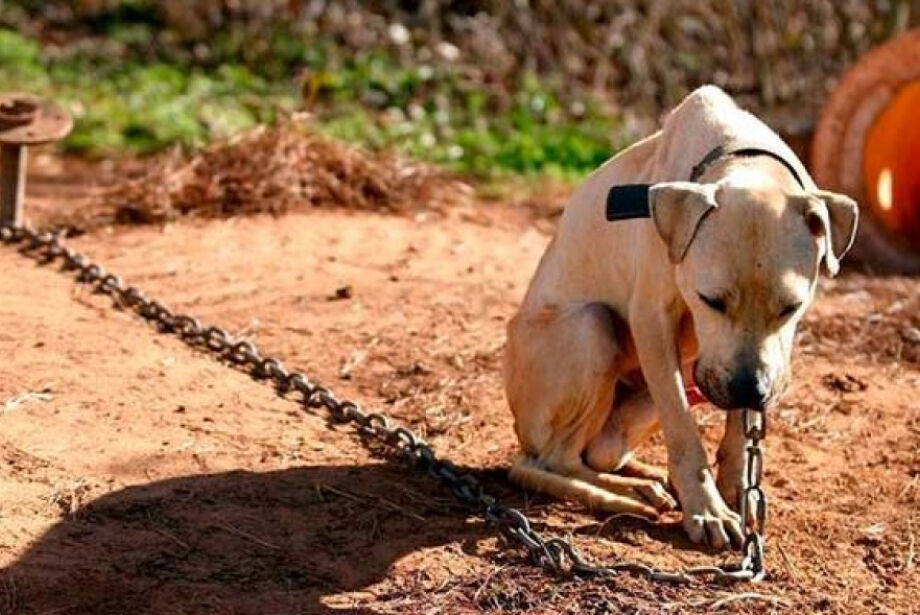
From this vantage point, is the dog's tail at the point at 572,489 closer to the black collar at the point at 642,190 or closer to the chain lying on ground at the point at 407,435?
the chain lying on ground at the point at 407,435

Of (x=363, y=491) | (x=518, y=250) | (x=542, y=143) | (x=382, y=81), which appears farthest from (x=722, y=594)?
(x=382, y=81)

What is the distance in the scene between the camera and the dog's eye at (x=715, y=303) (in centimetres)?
571

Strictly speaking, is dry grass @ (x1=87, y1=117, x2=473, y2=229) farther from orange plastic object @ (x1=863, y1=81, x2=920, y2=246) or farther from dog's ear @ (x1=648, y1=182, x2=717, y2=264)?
dog's ear @ (x1=648, y1=182, x2=717, y2=264)

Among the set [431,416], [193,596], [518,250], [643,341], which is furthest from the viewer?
[518,250]

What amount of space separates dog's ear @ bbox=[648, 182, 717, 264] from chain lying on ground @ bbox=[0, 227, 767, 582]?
698mm

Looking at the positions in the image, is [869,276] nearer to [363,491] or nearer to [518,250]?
[518,250]

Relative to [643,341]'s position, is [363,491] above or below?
below

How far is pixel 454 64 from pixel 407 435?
23.1 ft

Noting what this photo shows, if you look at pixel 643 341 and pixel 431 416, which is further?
pixel 431 416

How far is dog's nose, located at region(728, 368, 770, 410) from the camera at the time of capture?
5.63 meters

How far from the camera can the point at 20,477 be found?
625 centimetres

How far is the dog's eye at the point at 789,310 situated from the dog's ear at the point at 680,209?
35 centimetres

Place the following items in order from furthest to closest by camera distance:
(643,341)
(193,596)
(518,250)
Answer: (518,250)
(643,341)
(193,596)

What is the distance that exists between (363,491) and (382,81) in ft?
23.2
